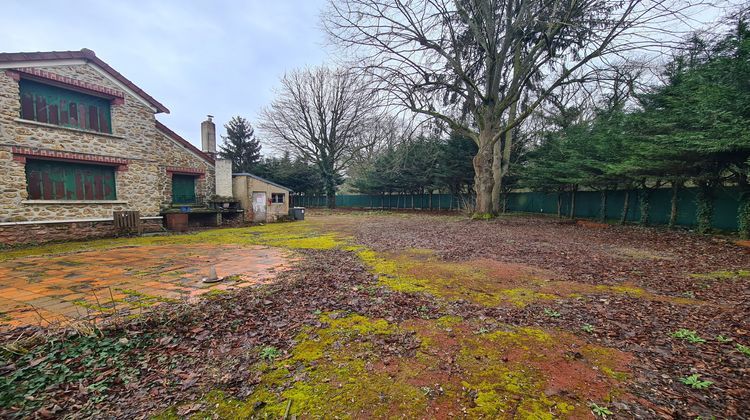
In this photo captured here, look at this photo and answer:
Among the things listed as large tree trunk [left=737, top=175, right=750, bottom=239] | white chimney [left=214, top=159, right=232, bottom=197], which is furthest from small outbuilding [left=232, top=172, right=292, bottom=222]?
large tree trunk [left=737, top=175, right=750, bottom=239]

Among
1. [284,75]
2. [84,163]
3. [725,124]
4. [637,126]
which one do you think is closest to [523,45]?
[637,126]

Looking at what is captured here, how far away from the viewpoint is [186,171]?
13820 millimetres

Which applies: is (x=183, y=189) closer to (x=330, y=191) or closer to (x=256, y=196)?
(x=256, y=196)

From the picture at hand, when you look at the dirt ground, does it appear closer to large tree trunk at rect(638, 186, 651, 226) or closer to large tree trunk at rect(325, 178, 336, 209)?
large tree trunk at rect(638, 186, 651, 226)

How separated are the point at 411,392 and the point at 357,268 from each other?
3.54m

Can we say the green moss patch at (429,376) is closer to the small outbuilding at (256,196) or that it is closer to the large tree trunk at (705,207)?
the large tree trunk at (705,207)

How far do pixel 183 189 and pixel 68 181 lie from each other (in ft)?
15.1

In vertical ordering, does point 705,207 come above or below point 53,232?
above

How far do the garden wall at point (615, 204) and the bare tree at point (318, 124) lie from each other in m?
7.07

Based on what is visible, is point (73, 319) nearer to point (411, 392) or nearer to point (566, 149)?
point (411, 392)

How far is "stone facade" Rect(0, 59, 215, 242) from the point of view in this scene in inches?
325

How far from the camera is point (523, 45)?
1424 centimetres

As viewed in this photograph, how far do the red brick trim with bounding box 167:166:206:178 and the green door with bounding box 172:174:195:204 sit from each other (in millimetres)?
300

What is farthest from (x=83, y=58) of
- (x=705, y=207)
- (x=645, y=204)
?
(x=645, y=204)
